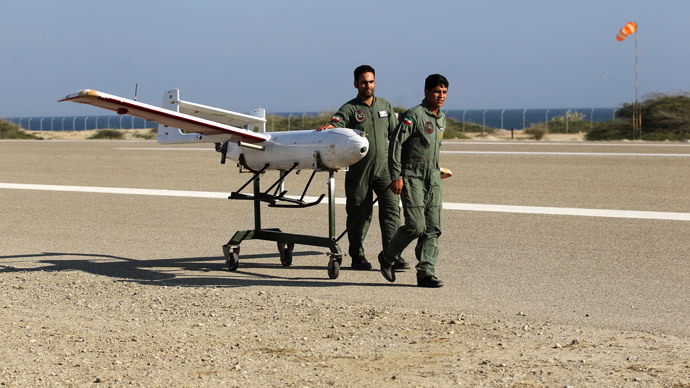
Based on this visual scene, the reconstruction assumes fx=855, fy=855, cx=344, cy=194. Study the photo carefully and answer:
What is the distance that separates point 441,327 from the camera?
6.05 meters

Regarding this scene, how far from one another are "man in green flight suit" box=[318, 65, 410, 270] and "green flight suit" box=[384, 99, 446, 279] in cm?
73

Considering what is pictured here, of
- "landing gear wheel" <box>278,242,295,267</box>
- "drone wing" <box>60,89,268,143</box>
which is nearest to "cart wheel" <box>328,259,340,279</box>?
"landing gear wheel" <box>278,242,295,267</box>

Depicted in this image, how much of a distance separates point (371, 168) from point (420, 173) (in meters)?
0.95

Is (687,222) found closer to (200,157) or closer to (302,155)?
(302,155)

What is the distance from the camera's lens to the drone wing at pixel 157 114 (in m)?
7.04

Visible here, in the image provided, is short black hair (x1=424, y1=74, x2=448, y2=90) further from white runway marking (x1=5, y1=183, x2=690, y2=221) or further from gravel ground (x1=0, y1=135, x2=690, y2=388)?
white runway marking (x1=5, y1=183, x2=690, y2=221)

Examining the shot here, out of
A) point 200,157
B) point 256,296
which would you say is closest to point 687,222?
point 256,296

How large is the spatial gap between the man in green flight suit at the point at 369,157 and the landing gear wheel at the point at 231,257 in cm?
114

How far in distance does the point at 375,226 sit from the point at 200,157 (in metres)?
14.4

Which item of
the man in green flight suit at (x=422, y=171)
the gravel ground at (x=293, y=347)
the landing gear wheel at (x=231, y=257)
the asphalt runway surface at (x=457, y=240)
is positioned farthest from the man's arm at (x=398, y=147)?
the landing gear wheel at (x=231, y=257)

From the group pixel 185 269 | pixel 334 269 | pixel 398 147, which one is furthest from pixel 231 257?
pixel 398 147

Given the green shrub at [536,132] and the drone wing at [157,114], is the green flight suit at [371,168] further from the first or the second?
the green shrub at [536,132]

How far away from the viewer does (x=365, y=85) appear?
8023mm

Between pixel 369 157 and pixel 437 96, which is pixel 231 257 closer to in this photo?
pixel 369 157
